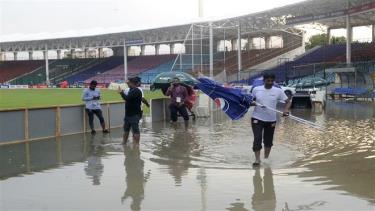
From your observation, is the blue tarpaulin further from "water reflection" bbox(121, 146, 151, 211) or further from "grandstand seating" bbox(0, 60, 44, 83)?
"grandstand seating" bbox(0, 60, 44, 83)

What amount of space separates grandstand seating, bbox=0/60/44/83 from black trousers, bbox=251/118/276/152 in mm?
82916

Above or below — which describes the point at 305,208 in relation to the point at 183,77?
below

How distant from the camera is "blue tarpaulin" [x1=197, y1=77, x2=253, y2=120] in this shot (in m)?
10.2

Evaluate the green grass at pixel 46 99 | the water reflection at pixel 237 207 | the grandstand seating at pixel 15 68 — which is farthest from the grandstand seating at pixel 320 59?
the grandstand seating at pixel 15 68

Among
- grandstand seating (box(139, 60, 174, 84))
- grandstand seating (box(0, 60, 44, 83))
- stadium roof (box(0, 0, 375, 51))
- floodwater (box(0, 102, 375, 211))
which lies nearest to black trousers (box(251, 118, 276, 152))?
floodwater (box(0, 102, 375, 211))

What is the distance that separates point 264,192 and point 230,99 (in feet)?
11.2

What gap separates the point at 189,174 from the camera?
8648 millimetres

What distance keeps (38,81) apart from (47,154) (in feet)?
243

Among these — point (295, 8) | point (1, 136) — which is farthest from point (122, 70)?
point (1, 136)

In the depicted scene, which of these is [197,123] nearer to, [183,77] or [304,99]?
[183,77]

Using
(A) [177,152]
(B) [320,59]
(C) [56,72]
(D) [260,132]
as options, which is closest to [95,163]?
(A) [177,152]

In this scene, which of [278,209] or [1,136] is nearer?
[278,209]

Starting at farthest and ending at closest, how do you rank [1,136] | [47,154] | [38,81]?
[38,81]
[1,136]
[47,154]

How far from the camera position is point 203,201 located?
22.3ft
